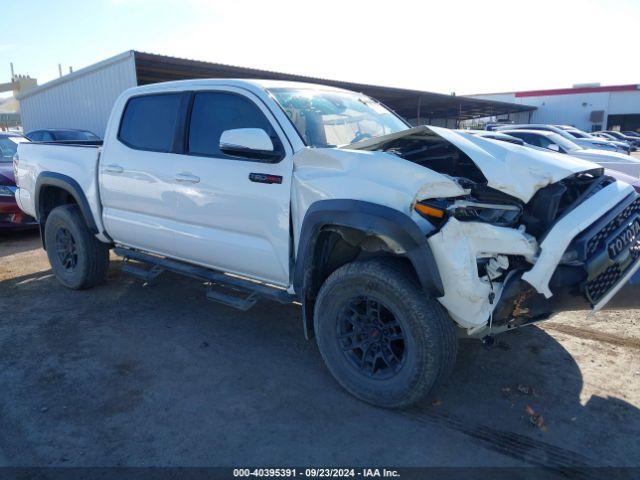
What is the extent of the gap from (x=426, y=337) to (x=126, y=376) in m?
2.20

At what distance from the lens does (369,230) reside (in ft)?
9.49

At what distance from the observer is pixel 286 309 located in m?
4.95

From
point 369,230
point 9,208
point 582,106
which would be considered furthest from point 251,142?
point 582,106

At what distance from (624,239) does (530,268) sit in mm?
686

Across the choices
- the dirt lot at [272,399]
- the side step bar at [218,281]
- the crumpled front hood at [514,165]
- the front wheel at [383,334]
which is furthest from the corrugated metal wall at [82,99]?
the crumpled front hood at [514,165]

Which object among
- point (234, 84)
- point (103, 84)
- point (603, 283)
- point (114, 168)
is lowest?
point (603, 283)

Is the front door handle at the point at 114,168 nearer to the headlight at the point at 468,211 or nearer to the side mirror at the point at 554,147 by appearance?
the headlight at the point at 468,211

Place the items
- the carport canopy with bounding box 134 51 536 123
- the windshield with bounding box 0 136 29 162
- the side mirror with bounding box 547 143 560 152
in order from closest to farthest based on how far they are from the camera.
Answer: the windshield with bounding box 0 136 29 162
the side mirror with bounding box 547 143 560 152
the carport canopy with bounding box 134 51 536 123

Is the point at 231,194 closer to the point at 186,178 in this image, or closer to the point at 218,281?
the point at 186,178

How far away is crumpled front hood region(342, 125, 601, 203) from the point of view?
2.76m

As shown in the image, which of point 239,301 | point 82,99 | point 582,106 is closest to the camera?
point 239,301

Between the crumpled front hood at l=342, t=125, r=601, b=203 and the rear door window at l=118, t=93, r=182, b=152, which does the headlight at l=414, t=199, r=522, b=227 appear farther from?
the rear door window at l=118, t=93, r=182, b=152

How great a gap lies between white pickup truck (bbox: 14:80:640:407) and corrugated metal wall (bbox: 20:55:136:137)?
11221mm

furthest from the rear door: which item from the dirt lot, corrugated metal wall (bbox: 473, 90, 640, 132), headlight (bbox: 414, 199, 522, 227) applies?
corrugated metal wall (bbox: 473, 90, 640, 132)
